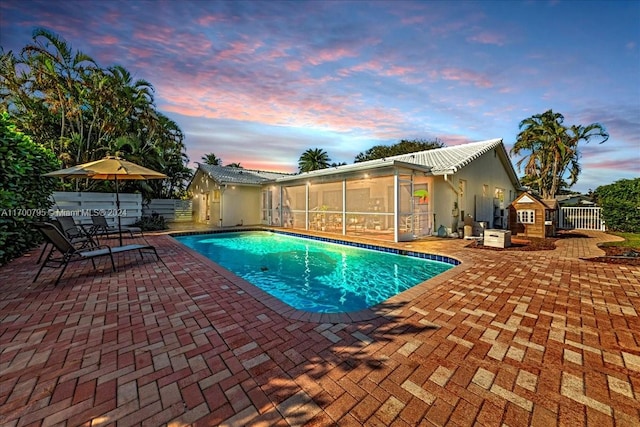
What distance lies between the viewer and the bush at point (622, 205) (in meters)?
11.1

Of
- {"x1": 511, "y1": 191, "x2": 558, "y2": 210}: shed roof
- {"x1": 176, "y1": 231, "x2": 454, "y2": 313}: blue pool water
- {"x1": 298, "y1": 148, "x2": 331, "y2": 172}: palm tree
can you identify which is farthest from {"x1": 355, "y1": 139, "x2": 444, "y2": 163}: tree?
{"x1": 176, "y1": 231, "x2": 454, "y2": 313}: blue pool water

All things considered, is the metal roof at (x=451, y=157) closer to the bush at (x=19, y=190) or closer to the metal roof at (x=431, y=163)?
the metal roof at (x=431, y=163)

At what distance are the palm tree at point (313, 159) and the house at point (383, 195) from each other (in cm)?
1365

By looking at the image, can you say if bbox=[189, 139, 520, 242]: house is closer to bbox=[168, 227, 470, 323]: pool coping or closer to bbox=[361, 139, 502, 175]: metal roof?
bbox=[361, 139, 502, 175]: metal roof

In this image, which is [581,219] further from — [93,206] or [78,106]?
[78,106]

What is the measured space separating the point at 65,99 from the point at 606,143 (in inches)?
1315

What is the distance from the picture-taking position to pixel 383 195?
15.5 m

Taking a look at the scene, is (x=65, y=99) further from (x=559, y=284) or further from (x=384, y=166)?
(x=559, y=284)

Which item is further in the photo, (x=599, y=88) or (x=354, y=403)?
(x=599, y=88)

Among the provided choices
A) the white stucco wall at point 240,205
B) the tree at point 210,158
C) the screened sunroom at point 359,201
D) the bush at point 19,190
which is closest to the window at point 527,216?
the screened sunroom at point 359,201

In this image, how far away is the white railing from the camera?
13.8 m

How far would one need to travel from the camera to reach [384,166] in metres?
9.66

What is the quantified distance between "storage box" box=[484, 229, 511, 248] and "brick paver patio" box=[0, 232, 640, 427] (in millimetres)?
3942

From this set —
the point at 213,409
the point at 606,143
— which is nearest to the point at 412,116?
the point at 213,409
